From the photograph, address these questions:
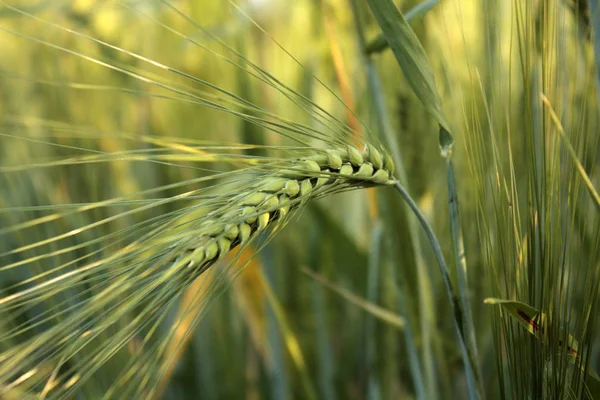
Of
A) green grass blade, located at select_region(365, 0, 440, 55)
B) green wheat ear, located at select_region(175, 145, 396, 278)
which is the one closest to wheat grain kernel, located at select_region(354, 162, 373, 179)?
green wheat ear, located at select_region(175, 145, 396, 278)

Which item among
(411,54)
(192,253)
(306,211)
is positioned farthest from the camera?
(306,211)

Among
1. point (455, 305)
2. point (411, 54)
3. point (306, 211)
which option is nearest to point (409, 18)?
point (411, 54)

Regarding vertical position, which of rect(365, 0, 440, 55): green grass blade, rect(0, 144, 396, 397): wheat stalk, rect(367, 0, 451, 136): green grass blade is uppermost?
rect(365, 0, 440, 55): green grass blade

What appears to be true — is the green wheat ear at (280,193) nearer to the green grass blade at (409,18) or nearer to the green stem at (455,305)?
the green stem at (455,305)

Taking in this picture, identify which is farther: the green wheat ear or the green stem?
the green stem

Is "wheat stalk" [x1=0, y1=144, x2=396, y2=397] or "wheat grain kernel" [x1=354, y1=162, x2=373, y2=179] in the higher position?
"wheat grain kernel" [x1=354, y1=162, x2=373, y2=179]

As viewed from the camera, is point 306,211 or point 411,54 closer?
point 411,54

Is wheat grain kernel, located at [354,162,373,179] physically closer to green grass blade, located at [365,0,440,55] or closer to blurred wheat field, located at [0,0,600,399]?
blurred wheat field, located at [0,0,600,399]

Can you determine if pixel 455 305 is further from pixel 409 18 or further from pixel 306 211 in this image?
pixel 306 211
